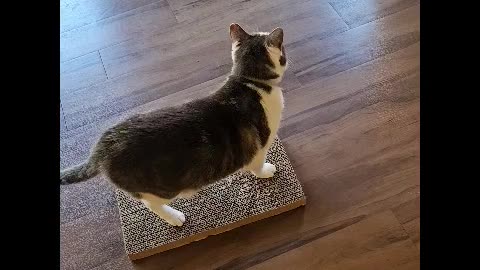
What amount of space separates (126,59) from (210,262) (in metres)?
0.87

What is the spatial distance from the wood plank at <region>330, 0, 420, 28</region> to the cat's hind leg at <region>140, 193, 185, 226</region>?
95 cm

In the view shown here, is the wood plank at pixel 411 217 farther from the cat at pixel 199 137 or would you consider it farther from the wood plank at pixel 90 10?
the wood plank at pixel 90 10

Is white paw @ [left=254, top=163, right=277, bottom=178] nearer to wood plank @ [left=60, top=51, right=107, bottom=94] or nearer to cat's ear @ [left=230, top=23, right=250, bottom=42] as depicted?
cat's ear @ [left=230, top=23, right=250, bottom=42]

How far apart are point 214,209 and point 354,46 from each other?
2.58 ft

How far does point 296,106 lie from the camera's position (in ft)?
5.67

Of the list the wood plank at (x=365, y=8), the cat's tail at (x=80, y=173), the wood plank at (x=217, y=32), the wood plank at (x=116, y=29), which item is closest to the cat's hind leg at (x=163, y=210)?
the cat's tail at (x=80, y=173)

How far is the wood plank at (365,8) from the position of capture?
1.90 meters

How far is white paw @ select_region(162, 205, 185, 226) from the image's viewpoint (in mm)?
1463
